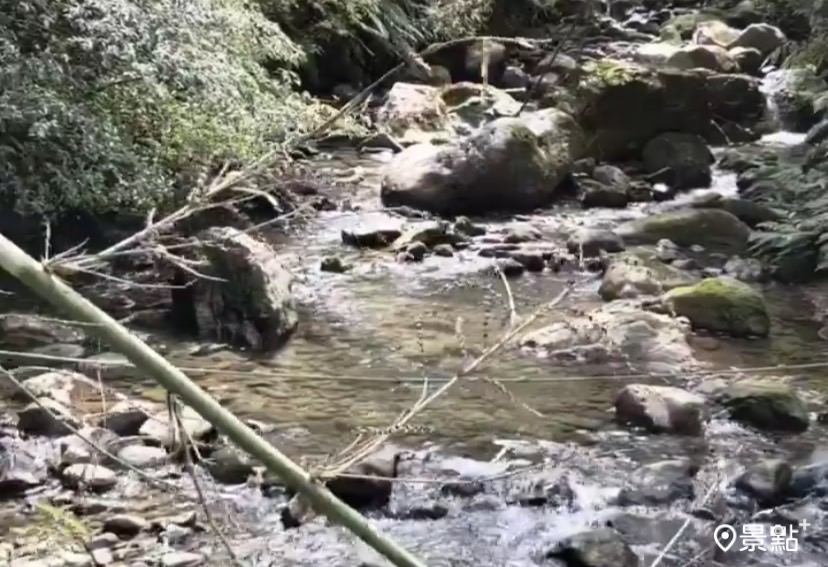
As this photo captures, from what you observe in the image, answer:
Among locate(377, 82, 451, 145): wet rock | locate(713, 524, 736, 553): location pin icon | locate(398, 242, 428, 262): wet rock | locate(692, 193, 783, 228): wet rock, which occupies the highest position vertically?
locate(377, 82, 451, 145): wet rock

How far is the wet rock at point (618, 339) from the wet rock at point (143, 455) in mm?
2134

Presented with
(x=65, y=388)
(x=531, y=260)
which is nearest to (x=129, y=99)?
(x=65, y=388)

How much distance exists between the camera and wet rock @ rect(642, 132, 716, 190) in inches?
388

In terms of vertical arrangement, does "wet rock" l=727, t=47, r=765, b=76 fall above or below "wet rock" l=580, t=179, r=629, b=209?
above

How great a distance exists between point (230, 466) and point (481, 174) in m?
5.04

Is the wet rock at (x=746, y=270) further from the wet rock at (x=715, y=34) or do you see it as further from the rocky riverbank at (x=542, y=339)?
the wet rock at (x=715, y=34)

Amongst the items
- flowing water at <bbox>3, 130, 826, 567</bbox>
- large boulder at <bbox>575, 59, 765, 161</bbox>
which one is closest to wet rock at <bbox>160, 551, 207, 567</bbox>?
flowing water at <bbox>3, 130, 826, 567</bbox>

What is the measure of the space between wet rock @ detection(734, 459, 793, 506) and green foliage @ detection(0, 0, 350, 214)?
2.83 m

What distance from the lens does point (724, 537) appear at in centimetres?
395

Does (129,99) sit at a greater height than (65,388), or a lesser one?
greater

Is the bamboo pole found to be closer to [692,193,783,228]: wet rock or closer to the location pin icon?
the location pin icon

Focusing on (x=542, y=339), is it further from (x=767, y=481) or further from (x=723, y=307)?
(x=767, y=481)

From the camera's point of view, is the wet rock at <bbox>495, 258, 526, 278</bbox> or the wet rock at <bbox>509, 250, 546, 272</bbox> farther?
the wet rock at <bbox>509, 250, 546, 272</bbox>

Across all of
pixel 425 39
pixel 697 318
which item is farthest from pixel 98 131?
pixel 425 39
